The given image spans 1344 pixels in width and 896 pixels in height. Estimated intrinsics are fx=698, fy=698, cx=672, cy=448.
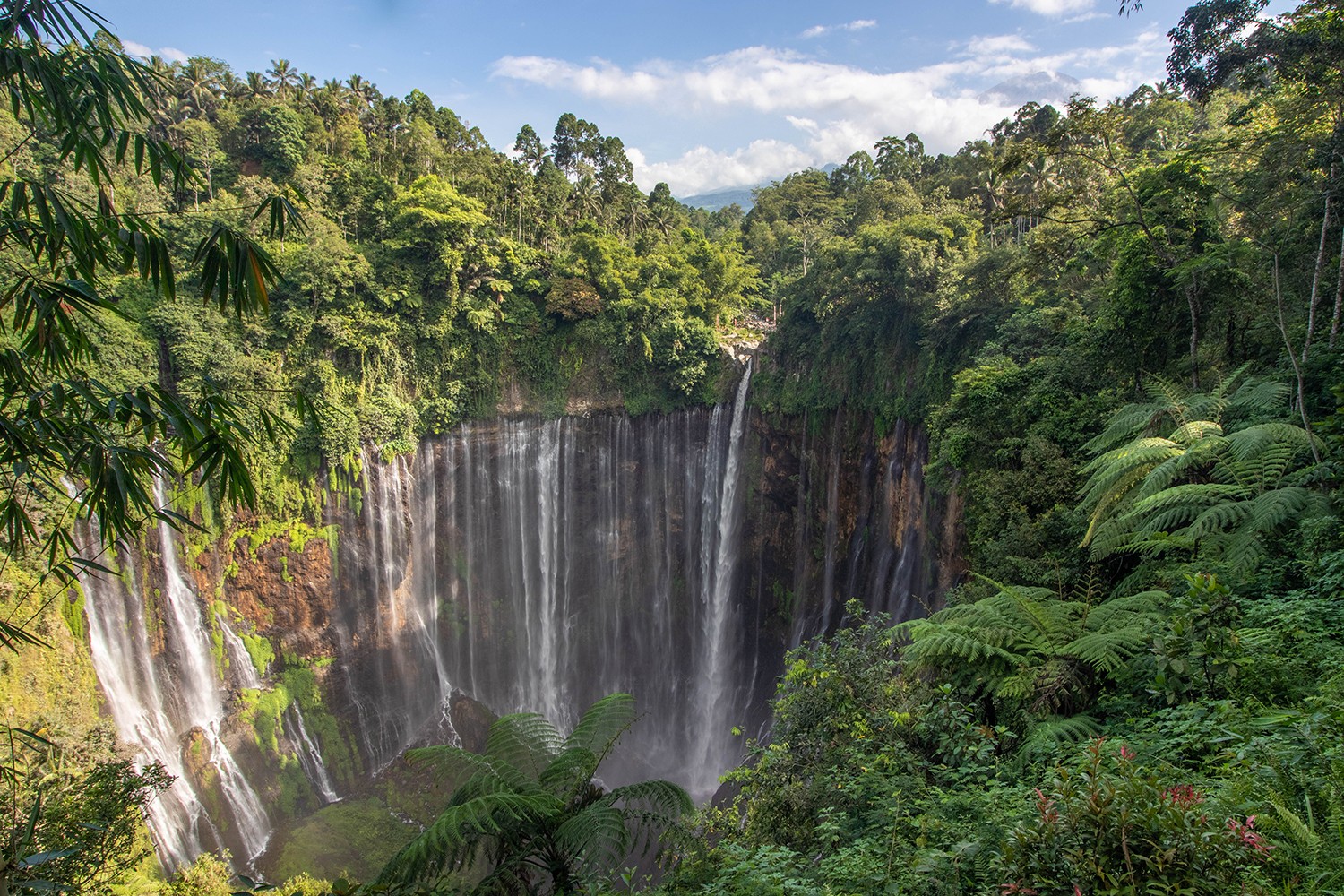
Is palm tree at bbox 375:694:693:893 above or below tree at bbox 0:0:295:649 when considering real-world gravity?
below

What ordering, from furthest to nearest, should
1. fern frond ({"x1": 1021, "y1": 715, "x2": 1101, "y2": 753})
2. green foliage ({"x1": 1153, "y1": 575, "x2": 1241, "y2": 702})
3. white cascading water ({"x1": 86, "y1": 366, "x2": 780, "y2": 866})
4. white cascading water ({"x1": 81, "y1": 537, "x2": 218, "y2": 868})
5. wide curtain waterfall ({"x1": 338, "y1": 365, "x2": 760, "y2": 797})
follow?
wide curtain waterfall ({"x1": 338, "y1": 365, "x2": 760, "y2": 797}), white cascading water ({"x1": 86, "y1": 366, "x2": 780, "y2": 866}), white cascading water ({"x1": 81, "y1": 537, "x2": 218, "y2": 868}), fern frond ({"x1": 1021, "y1": 715, "x2": 1101, "y2": 753}), green foliage ({"x1": 1153, "y1": 575, "x2": 1241, "y2": 702})

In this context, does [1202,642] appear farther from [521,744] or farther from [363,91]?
[363,91]

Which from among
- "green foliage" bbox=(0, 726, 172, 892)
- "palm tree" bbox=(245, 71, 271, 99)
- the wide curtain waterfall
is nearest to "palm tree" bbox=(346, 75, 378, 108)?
"palm tree" bbox=(245, 71, 271, 99)

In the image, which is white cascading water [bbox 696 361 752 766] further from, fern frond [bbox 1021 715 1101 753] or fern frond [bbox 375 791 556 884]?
fern frond [bbox 1021 715 1101 753]

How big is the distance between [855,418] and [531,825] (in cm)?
1396

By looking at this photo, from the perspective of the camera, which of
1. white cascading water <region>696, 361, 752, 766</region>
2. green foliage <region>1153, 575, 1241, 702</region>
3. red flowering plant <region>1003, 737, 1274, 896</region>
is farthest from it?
white cascading water <region>696, 361, 752, 766</region>

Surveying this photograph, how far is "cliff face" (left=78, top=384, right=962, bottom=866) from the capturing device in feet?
55.0

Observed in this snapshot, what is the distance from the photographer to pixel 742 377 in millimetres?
20828

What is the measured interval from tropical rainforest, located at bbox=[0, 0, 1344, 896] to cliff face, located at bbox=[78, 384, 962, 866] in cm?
88

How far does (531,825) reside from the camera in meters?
5.58

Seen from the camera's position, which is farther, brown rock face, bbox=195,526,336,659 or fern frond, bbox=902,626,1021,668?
brown rock face, bbox=195,526,336,659

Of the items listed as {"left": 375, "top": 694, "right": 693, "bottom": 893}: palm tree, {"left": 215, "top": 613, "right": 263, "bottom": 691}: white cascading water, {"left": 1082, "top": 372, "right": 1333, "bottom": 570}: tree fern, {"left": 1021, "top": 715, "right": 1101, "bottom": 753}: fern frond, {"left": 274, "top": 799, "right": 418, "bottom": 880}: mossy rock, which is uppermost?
{"left": 1082, "top": 372, "right": 1333, "bottom": 570}: tree fern

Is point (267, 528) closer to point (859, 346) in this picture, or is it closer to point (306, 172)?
point (306, 172)

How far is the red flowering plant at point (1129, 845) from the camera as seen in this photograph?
238 centimetres
